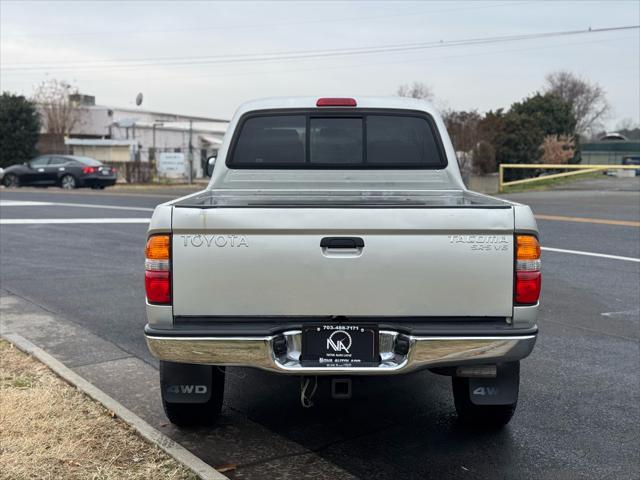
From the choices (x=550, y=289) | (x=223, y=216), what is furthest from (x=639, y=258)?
(x=223, y=216)

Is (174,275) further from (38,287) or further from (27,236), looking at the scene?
(27,236)

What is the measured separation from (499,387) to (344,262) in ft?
4.01

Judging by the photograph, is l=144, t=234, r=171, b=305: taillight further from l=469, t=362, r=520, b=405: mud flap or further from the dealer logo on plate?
l=469, t=362, r=520, b=405: mud flap

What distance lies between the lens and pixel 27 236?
41.8 ft

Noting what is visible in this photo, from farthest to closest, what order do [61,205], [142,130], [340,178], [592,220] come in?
[142,130], [61,205], [592,220], [340,178]

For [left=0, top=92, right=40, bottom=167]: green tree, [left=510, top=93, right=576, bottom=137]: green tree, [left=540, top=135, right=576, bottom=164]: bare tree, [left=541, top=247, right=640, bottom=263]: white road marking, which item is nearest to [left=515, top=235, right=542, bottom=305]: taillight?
[left=541, top=247, right=640, bottom=263]: white road marking

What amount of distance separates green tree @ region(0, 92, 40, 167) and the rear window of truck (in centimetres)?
3707

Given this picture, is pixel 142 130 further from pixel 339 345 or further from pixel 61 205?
pixel 339 345

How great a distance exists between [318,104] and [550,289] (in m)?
4.57

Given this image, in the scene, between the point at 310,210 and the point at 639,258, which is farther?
the point at 639,258

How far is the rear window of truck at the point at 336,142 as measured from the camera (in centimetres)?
523

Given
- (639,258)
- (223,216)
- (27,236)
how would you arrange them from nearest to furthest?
(223,216) < (639,258) < (27,236)

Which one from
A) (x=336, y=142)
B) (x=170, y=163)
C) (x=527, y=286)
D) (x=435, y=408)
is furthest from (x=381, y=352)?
(x=170, y=163)

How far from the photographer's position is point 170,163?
3450 cm
